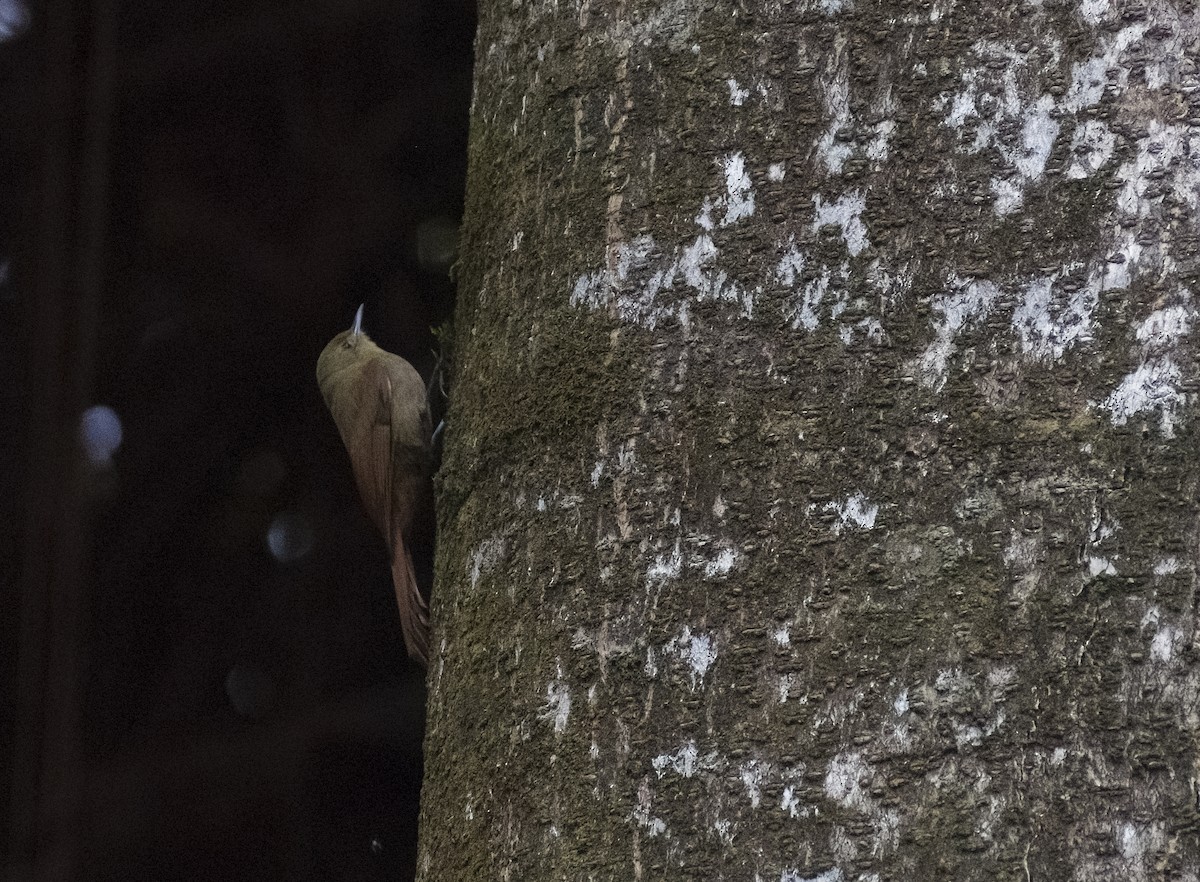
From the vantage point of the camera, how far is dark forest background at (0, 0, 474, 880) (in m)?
3.22

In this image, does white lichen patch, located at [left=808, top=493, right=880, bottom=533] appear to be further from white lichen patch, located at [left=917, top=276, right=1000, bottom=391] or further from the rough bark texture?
white lichen patch, located at [left=917, top=276, right=1000, bottom=391]

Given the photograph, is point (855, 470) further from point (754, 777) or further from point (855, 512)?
point (754, 777)

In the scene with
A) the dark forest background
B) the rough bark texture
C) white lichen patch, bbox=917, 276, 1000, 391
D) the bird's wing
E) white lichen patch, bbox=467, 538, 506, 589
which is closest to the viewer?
the rough bark texture

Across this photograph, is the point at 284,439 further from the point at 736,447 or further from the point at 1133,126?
the point at 1133,126

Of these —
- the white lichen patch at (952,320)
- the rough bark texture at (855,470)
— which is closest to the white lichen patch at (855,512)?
the rough bark texture at (855,470)

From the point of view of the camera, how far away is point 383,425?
303 centimetres

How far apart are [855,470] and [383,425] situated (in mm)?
1903

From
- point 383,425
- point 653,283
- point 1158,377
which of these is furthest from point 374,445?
point 1158,377

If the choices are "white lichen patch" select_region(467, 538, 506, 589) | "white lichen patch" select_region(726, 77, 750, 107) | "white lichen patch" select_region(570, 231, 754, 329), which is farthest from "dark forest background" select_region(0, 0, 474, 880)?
"white lichen patch" select_region(726, 77, 750, 107)

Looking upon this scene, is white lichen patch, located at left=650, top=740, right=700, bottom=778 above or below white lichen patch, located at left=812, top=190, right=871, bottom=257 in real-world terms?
below

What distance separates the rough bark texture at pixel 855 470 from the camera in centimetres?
117

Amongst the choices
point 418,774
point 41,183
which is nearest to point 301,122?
point 41,183

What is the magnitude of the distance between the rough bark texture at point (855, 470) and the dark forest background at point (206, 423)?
179cm

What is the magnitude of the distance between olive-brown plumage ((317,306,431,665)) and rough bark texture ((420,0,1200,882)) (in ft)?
4.22
